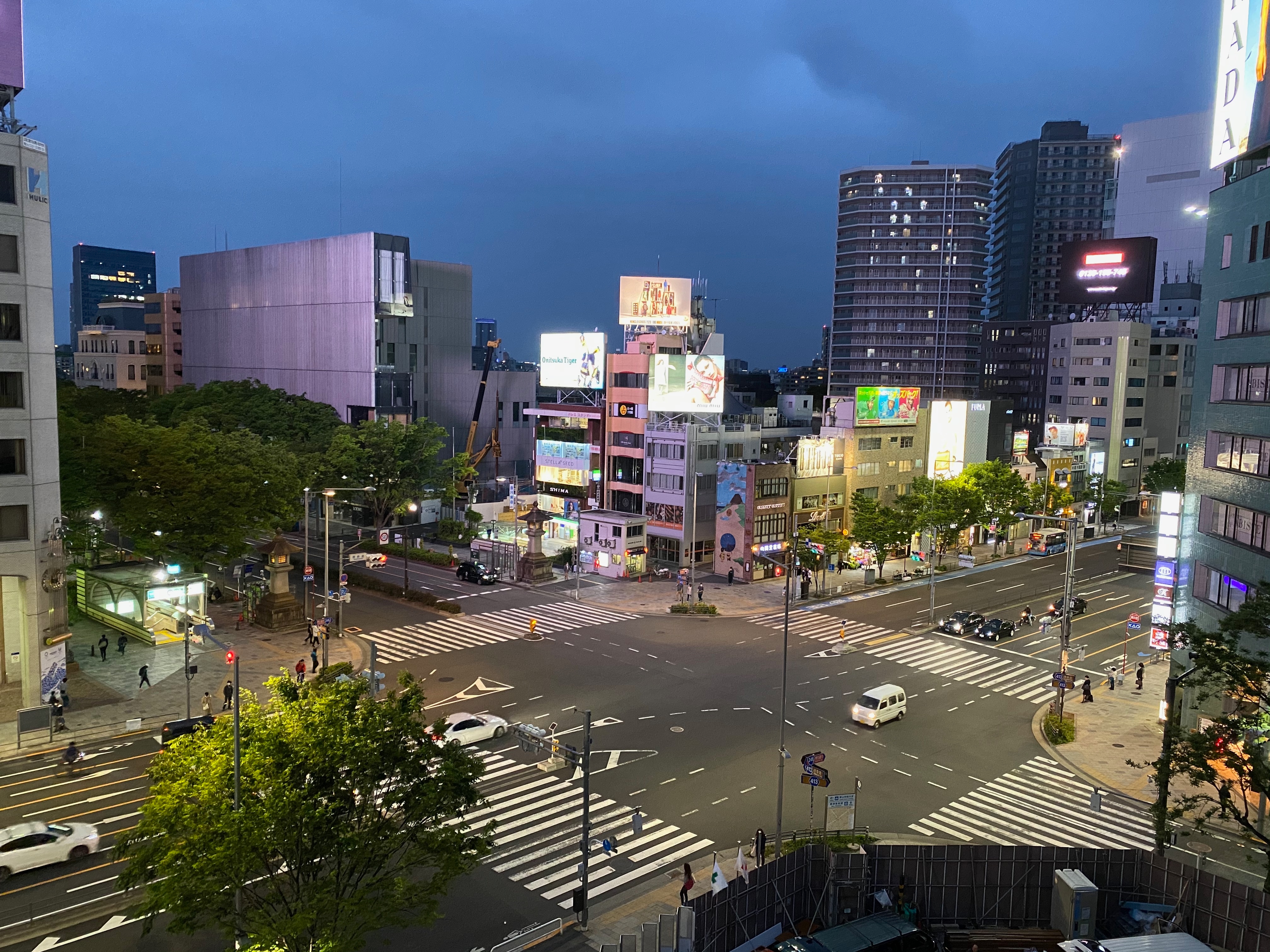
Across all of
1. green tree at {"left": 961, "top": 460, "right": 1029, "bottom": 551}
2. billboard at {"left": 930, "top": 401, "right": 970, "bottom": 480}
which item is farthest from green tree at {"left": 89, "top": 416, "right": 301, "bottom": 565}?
billboard at {"left": 930, "top": 401, "right": 970, "bottom": 480}

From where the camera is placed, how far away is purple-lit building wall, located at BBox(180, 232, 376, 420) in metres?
102

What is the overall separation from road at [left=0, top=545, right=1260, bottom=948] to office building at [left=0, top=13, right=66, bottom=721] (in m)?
7.63

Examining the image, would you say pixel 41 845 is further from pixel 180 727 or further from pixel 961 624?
pixel 961 624

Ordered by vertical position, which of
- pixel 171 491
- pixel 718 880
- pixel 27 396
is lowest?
pixel 718 880

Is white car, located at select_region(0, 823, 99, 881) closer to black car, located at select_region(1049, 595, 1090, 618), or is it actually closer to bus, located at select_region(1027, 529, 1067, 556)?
black car, located at select_region(1049, 595, 1090, 618)

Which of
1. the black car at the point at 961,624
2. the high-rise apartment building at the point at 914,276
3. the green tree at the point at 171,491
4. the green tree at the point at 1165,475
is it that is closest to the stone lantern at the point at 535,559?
the green tree at the point at 171,491

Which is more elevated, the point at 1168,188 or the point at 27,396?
the point at 1168,188

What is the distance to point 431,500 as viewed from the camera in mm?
88562

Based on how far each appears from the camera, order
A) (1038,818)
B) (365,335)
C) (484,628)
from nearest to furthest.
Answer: (1038,818)
(484,628)
(365,335)

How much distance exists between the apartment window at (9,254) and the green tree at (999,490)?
6927cm

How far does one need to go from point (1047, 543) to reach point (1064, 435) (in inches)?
650

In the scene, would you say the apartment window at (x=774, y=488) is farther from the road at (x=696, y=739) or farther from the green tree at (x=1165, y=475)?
the green tree at (x=1165, y=475)

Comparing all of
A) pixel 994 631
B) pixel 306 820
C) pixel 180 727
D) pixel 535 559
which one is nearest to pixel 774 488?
pixel 535 559

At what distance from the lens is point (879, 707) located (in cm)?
3859
